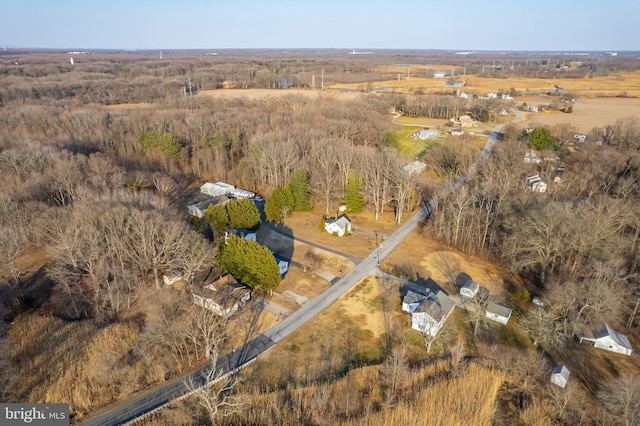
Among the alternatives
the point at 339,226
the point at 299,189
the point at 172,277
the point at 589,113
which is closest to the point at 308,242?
the point at 339,226

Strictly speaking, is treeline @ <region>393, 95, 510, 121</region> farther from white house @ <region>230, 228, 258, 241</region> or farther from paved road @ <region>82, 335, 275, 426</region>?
paved road @ <region>82, 335, 275, 426</region>

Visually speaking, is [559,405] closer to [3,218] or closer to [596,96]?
[3,218]

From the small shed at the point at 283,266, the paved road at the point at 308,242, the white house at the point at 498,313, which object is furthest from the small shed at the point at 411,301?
the small shed at the point at 283,266

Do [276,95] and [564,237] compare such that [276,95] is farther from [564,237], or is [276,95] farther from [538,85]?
[538,85]

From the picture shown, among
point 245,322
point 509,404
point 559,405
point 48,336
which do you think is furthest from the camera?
point 245,322

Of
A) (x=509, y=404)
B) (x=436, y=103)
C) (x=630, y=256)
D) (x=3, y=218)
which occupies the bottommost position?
(x=509, y=404)

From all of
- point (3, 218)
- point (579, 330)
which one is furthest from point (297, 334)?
point (3, 218)
